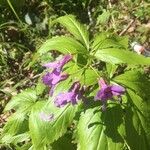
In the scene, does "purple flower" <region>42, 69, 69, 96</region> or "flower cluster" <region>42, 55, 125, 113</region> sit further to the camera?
"purple flower" <region>42, 69, 69, 96</region>

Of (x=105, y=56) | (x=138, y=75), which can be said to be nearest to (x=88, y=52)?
(x=105, y=56)

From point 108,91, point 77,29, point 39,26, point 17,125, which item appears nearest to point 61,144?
point 17,125

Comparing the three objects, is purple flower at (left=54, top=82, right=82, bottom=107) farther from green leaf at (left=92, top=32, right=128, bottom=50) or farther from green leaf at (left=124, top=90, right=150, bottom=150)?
green leaf at (left=92, top=32, right=128, bottom=50)

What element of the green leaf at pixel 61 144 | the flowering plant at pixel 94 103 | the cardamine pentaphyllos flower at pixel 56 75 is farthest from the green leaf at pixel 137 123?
the green leaf at pixel 61 144

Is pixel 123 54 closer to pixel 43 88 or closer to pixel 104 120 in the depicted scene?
pixel 104 120

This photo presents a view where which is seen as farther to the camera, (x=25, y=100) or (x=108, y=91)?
(x=25, y=100)

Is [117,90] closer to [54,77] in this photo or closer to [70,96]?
[70,96]

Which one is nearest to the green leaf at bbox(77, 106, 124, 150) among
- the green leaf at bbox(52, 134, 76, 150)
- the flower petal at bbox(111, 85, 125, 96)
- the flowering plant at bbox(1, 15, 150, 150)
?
the flowering plant at bbox(1, 15, 150, 150)
